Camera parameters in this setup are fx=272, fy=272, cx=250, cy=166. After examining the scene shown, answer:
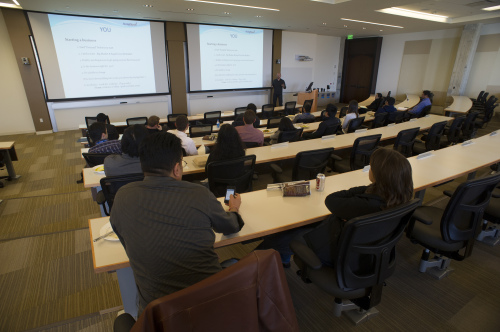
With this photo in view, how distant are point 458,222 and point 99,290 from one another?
3086 mm

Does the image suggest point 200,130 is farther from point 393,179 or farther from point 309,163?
point 393,179

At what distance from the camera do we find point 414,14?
8.42 m

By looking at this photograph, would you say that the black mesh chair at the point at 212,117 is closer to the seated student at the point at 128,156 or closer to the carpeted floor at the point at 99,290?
the carpeted floor at the point at 99,290

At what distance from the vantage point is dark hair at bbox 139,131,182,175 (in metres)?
1.38

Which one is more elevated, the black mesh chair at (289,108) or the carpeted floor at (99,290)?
the black mesh chair at (289,108)

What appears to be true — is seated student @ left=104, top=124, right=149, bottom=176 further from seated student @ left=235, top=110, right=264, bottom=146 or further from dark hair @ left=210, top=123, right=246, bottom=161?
seated student @ left=235, top=110, right=264, bottom=146

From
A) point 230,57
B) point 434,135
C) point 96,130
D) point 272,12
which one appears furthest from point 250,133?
point 230,57

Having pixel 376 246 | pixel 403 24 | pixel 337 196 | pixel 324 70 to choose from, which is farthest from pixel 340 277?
pixel 324 70

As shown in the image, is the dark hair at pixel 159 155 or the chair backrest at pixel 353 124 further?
the chair backrest at pixel 353 124

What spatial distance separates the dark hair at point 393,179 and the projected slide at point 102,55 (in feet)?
29.5

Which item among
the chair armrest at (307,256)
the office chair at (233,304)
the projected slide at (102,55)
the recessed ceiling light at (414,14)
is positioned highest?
the recessed ceiling light at (414,14)

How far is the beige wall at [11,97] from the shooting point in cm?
750

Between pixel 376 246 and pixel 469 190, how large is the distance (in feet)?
3.02

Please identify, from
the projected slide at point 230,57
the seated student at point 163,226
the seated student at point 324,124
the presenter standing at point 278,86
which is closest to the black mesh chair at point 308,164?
the seated student at point 324,124
